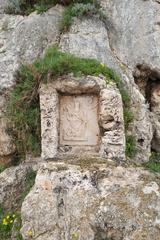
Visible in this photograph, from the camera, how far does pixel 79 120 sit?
21.2ft

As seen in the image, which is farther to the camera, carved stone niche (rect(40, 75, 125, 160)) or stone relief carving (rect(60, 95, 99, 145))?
stone relief carving (rect(60, 95, 99, 145))

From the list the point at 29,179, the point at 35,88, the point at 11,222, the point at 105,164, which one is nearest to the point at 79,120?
the point at 35,88

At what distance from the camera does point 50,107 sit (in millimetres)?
6207

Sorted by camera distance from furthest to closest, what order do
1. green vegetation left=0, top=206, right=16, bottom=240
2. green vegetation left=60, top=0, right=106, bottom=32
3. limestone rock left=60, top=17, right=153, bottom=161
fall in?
green vegetation left=60, top=0, right=106, bottom=32 → limestone rock left=60, top=17, right=153, bottom=161 → green vegetation left=0, top=206, right=16, bottom=240

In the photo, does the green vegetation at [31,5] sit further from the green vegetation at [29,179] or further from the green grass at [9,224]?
the green grass at [9,224]

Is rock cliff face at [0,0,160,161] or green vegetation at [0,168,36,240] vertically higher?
rock cliff face at [0,0,160,161]

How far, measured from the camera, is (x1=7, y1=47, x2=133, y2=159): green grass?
247 inches

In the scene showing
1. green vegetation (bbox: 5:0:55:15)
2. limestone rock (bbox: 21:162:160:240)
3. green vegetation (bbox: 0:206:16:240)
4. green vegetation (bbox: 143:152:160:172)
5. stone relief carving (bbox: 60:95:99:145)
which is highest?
green vegetation (bbox: 5:0:55:15)

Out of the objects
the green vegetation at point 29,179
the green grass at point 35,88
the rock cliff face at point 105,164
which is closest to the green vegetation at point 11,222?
the green vegetation at point 29,179

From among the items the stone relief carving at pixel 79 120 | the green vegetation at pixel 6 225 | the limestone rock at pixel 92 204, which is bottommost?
the green vegetation at pixel 6 225

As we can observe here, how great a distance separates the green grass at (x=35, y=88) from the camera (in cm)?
628

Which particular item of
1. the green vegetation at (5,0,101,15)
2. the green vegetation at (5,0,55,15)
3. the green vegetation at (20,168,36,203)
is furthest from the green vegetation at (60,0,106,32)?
the green vegetation at (20,168,36,203)

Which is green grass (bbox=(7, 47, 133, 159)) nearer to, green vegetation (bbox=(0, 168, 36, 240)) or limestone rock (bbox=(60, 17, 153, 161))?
limestone rock (bbox=(60, 17, 153, 161))

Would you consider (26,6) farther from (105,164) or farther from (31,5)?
(105,164)
